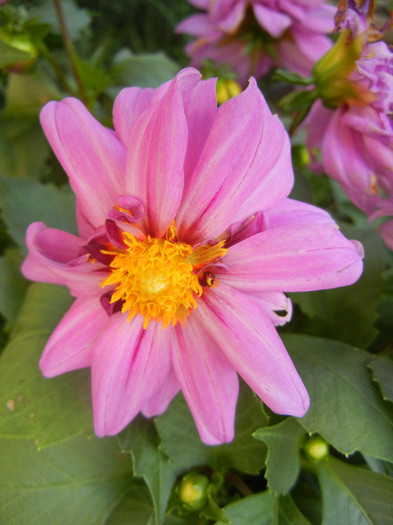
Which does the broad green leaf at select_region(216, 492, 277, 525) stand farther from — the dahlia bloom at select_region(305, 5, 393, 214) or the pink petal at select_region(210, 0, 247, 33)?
the pink petal at select_region(210, 0, 247, 33)

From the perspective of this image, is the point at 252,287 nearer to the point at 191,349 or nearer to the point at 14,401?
the point at 191,349

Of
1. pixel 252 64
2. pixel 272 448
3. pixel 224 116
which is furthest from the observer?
pixel 252 64

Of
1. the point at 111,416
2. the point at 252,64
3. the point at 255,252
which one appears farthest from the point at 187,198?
the point at 252,64

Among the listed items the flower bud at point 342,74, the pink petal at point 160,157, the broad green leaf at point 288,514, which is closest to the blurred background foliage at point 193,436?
the broad green leaf at point 288,514

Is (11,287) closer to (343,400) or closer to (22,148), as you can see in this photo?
(22,148)

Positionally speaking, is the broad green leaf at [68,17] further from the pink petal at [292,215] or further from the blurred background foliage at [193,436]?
the pink petal at [292,215]

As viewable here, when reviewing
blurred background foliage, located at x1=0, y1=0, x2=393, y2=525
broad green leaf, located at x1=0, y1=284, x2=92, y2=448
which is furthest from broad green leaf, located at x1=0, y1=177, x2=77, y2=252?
broad green leaf, located at x1=0, y1=284, x2=92, y2=448

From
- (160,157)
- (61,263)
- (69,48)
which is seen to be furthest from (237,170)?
(69,48)
